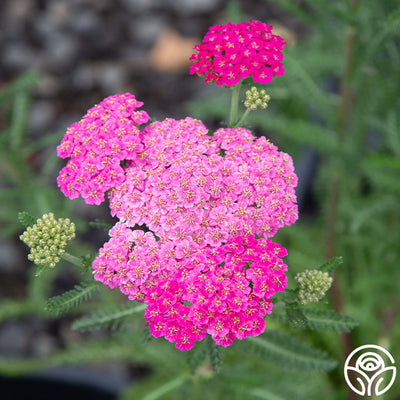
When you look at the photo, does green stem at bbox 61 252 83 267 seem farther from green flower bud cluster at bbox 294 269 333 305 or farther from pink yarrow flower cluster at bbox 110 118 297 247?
green flower bud cluster at bbox 294 269 333 305

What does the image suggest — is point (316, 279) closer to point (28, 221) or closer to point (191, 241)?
point (191, 241)

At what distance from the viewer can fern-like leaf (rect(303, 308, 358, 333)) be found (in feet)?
5.03

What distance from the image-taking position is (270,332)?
185 centimetres

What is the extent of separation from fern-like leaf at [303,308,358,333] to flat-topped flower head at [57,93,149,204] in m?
0.74

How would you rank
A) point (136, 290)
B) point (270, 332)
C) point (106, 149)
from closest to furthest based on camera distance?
point (136, 290) → point (106, 149) → point (270, 332)

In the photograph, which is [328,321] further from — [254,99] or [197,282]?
[254,99]

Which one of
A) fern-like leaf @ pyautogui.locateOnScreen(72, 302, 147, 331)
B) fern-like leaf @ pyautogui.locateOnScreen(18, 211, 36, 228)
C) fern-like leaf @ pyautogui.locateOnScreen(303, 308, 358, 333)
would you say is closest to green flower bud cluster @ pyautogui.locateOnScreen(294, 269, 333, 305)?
fern-like leaf @ pyautogui.locateOnScreen(303, 308, 358, 333)

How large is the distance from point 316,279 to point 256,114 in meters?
1.70

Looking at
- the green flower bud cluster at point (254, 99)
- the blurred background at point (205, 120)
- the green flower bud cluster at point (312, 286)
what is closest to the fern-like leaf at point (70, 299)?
the green flower bud cluster at point (312, 286)

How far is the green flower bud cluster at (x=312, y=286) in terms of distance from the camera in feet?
4.74

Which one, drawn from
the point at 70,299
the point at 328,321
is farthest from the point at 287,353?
the point at 70,299

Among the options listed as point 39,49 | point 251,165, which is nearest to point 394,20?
point 251,165

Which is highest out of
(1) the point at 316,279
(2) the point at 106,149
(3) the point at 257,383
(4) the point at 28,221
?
(2) the point at 106,149

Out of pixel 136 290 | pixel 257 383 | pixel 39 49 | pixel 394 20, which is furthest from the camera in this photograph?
pixel 39 49
